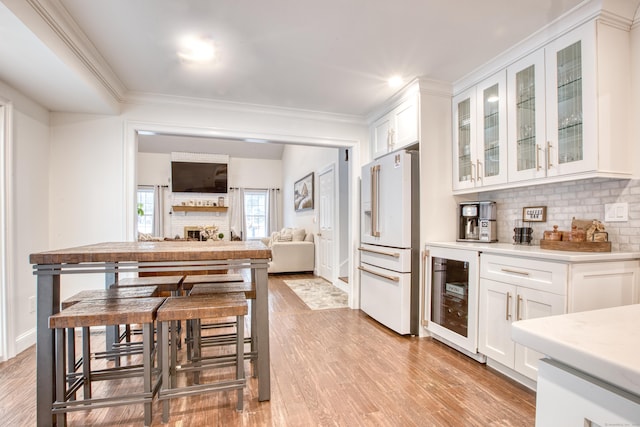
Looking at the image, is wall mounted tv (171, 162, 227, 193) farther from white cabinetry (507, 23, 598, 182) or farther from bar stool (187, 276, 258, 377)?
white cabinetry (507, 23, 598, 182)

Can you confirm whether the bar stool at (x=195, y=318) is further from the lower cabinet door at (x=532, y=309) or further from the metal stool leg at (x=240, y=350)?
the lower cabinet door at (x=532, y=309)

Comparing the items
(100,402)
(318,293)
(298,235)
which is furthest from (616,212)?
(298,235)

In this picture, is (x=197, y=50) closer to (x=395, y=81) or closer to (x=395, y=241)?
(x=395, y=81)

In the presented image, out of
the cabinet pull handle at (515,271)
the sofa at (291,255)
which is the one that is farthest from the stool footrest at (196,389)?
the sofa at (291,255)

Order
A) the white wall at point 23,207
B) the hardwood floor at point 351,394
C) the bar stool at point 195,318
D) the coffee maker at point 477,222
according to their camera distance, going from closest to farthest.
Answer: the bar stool at point 195,318 < the hardwood floor at point 351,394 < the white wall at point 23,207 < the coffee maker at point 477,222

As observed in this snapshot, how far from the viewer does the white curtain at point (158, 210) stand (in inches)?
329

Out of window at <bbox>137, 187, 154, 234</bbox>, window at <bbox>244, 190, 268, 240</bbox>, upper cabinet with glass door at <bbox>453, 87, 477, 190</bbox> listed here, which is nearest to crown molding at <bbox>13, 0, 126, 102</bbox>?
upper cabinet with glass door at <bbox>453, 87, 477, 190</bbox>

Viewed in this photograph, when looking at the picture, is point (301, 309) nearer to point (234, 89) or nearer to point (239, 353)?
point (239, 353)

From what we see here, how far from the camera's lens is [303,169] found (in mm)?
7332

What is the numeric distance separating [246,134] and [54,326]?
251 cm

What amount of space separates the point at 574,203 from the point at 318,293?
3.35 meters

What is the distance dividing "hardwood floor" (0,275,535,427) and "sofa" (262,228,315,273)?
3363 mm

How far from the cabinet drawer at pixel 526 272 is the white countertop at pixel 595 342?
3.93ft

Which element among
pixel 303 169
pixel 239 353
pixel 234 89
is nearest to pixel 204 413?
pixel 239 353
